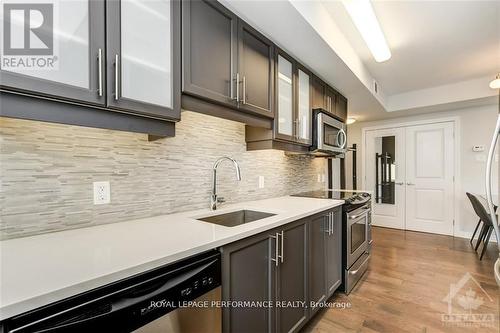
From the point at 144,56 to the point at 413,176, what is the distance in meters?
4.98

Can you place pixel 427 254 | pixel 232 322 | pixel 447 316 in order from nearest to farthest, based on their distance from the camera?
pixel 232 322 < pixel 447 316 < pixel 427 254

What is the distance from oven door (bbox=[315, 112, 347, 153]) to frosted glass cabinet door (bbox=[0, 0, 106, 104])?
1.96m

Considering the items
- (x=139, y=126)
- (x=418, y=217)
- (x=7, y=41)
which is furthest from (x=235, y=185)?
(x=418, y=217)

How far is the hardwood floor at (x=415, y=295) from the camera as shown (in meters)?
1.80

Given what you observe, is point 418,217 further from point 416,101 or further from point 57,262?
point 57,262

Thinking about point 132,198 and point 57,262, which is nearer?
point 57,262

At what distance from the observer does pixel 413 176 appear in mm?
4473

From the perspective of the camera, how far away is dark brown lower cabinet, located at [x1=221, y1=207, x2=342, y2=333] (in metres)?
1.12

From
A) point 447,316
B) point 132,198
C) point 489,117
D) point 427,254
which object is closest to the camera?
point 132,198

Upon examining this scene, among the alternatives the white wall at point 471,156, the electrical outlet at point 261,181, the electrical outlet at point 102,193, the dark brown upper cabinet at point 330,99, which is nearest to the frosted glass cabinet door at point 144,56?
the electrical outlet at point 102,193

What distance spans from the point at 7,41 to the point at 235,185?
1542 millimetres

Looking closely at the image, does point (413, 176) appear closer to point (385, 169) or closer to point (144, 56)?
point (385, 169)

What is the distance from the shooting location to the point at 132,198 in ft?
4.38

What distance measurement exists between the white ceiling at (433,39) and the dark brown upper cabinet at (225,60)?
0.70 m
